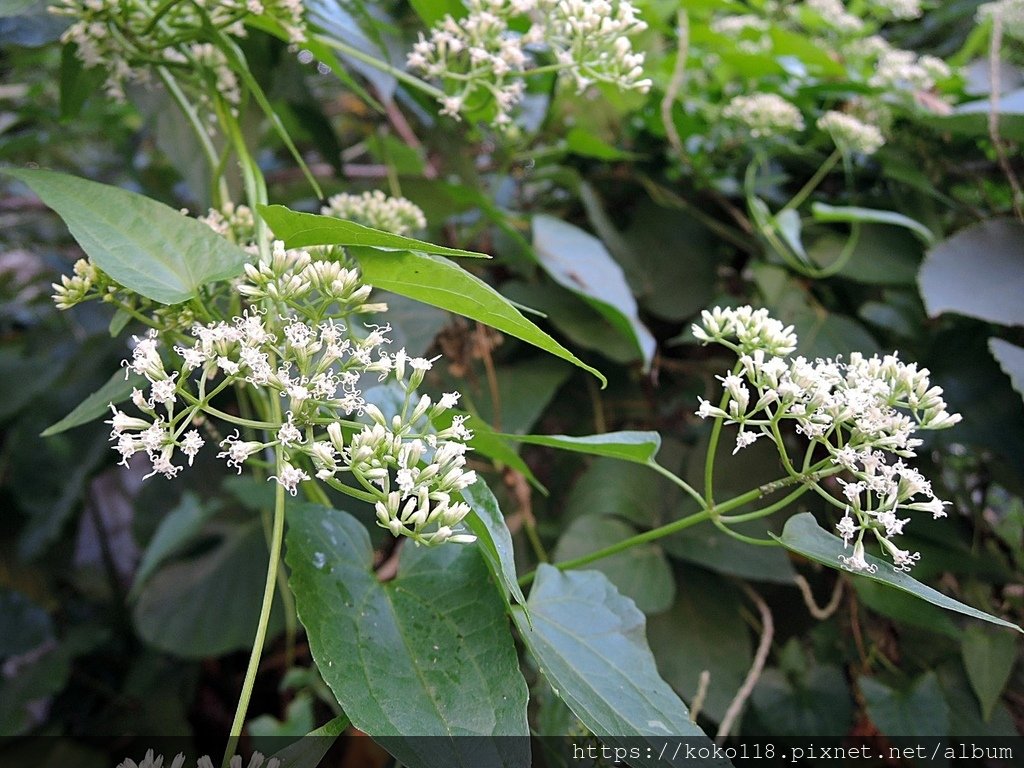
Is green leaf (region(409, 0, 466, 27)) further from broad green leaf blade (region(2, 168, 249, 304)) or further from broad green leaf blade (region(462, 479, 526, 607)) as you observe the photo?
broad green leaf blade (region(462, 479, 526, 607))

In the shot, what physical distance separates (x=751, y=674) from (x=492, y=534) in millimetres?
558

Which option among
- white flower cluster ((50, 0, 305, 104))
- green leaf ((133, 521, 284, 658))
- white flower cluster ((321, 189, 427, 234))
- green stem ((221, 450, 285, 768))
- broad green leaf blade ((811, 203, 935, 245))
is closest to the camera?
green stem ((221, 450, 285, 768))

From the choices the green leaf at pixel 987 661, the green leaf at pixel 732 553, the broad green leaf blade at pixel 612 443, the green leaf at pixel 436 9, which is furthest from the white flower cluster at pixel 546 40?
the green leaf at pixel 987 661

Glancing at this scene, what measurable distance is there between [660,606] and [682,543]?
0.36 feet

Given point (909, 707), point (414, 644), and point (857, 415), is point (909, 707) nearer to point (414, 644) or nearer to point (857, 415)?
point (857, 415)

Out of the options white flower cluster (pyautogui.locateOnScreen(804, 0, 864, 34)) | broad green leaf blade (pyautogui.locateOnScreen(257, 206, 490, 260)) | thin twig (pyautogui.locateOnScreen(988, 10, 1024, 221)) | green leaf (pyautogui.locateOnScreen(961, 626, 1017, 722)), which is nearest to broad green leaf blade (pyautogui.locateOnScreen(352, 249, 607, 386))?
broad green leaf blade (pyautogui.locateOnScreen(257, 206, 490, 260))

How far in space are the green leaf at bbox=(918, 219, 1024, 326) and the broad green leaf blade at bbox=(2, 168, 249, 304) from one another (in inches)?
32.7

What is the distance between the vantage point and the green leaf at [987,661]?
891mm

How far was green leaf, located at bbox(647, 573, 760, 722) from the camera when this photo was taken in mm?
893

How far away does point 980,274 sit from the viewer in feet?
3.12

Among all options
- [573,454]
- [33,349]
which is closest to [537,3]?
[573,454]

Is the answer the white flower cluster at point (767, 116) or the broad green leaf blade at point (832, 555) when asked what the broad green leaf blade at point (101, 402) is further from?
the white flower cluster at point (767, 116)

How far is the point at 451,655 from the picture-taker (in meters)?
0.52

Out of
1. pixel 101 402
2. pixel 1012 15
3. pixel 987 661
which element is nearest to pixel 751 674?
pixel 987 661
